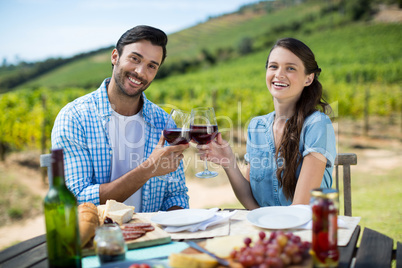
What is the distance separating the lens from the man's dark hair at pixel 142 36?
Answer: 2283 mm

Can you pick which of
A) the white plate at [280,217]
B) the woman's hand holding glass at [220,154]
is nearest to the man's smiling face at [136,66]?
the woman's hand holding glass at [220,154]

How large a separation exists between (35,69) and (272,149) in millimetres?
35873

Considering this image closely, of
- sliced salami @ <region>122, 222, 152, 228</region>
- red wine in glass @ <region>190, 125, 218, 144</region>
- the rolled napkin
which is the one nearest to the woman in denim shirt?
red wine in glass @ <region>190, 125, 218, 144</region>

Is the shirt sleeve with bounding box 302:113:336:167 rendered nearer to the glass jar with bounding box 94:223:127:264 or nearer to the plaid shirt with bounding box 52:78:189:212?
the plaid shirt with bounding box 52:78:189:212

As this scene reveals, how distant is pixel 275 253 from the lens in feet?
3.17

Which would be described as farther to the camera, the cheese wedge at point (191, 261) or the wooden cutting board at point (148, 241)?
the wooden cutting board at point (148, 241)

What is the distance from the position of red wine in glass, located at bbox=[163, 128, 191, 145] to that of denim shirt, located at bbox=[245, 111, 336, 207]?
693mm

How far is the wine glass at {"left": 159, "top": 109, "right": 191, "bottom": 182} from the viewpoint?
1.68 meters

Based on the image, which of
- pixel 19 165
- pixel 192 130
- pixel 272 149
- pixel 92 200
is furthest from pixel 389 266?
pixel 19 165

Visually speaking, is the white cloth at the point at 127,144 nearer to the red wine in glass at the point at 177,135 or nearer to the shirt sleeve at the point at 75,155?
the shirt sleeve at the point at 75,155

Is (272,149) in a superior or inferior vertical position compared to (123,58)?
inferior

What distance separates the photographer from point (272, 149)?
2277 mm

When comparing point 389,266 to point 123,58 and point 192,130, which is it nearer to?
point 192,130

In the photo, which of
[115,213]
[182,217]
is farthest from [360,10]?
[115,213]
